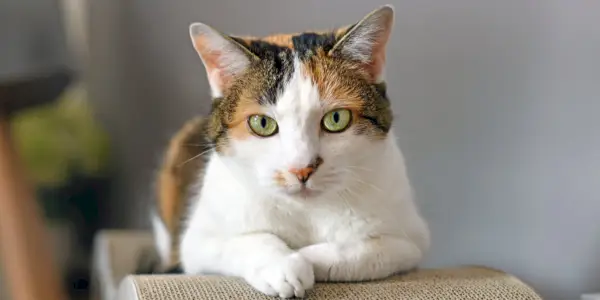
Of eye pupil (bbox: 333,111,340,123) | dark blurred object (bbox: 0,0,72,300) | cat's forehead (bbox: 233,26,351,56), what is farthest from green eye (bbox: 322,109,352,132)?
dark blurred object (bbox: 0,0,72,300)

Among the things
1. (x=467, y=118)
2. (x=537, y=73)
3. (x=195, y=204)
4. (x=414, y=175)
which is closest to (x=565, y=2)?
(x=537, y=73)

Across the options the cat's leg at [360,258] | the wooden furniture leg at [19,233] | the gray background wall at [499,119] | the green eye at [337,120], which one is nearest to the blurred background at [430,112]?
the gray background wall at [499,119]

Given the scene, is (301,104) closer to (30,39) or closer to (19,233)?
(19,233)

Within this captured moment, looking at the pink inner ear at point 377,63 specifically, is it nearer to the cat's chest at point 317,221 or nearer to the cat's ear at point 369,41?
the cat's ear at point 369,41

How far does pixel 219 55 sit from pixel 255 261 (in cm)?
29

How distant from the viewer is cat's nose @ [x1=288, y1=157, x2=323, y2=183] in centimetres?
91

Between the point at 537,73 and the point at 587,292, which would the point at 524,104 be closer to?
the point at 537,73

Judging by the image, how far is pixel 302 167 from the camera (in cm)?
90

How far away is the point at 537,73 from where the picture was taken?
1434 mm

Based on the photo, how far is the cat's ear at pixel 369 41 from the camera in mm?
970

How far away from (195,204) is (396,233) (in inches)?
14.7

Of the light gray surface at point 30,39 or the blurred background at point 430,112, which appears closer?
the blurred background at point 430,112

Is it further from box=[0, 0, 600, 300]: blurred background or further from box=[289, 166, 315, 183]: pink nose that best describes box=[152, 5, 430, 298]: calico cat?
box=[0, 0, 600, 300]: blurred background

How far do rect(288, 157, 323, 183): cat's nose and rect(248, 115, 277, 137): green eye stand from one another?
72 mm
